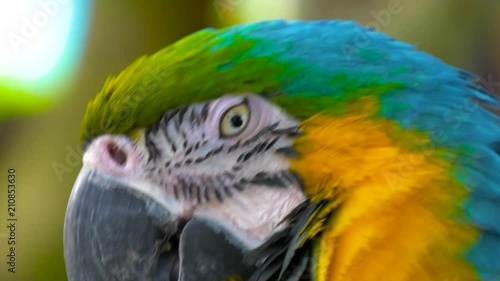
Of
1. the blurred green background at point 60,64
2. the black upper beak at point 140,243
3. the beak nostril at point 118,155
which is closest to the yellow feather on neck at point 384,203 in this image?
the black upper beak at point 140,243

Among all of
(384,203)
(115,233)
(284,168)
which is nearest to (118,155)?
(115,233)

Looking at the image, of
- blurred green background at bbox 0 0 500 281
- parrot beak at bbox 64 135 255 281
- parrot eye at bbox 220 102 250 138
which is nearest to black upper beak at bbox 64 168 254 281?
parrot beak at bbox 64 135 255 281

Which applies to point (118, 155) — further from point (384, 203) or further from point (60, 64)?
point (60, 64)

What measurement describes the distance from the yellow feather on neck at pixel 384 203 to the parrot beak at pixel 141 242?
0.12 m

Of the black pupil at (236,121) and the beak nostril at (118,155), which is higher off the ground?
the black pupil at (236,121)

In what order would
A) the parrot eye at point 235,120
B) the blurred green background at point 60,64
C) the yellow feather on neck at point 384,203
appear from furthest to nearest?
1. the blurred green background at point 60,64
2. the parrot eye at point 235,120
3. the yellow feather on neck at point 384,203

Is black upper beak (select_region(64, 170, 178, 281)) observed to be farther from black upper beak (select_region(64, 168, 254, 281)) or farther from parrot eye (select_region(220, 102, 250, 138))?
parrot eye (select_region(220, 102, 250, 138))

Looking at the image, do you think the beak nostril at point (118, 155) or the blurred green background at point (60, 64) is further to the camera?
the blurred green background at point (60, 64)

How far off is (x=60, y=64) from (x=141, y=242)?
1.09 meters

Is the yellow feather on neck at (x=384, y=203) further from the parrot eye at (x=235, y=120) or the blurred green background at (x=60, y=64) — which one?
the blurred green background at (x=60, y=64)

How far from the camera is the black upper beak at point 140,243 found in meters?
0.64

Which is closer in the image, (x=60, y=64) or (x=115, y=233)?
(x=115, y=233)

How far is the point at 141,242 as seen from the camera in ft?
2.09

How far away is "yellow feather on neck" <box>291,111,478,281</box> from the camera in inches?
22.7
